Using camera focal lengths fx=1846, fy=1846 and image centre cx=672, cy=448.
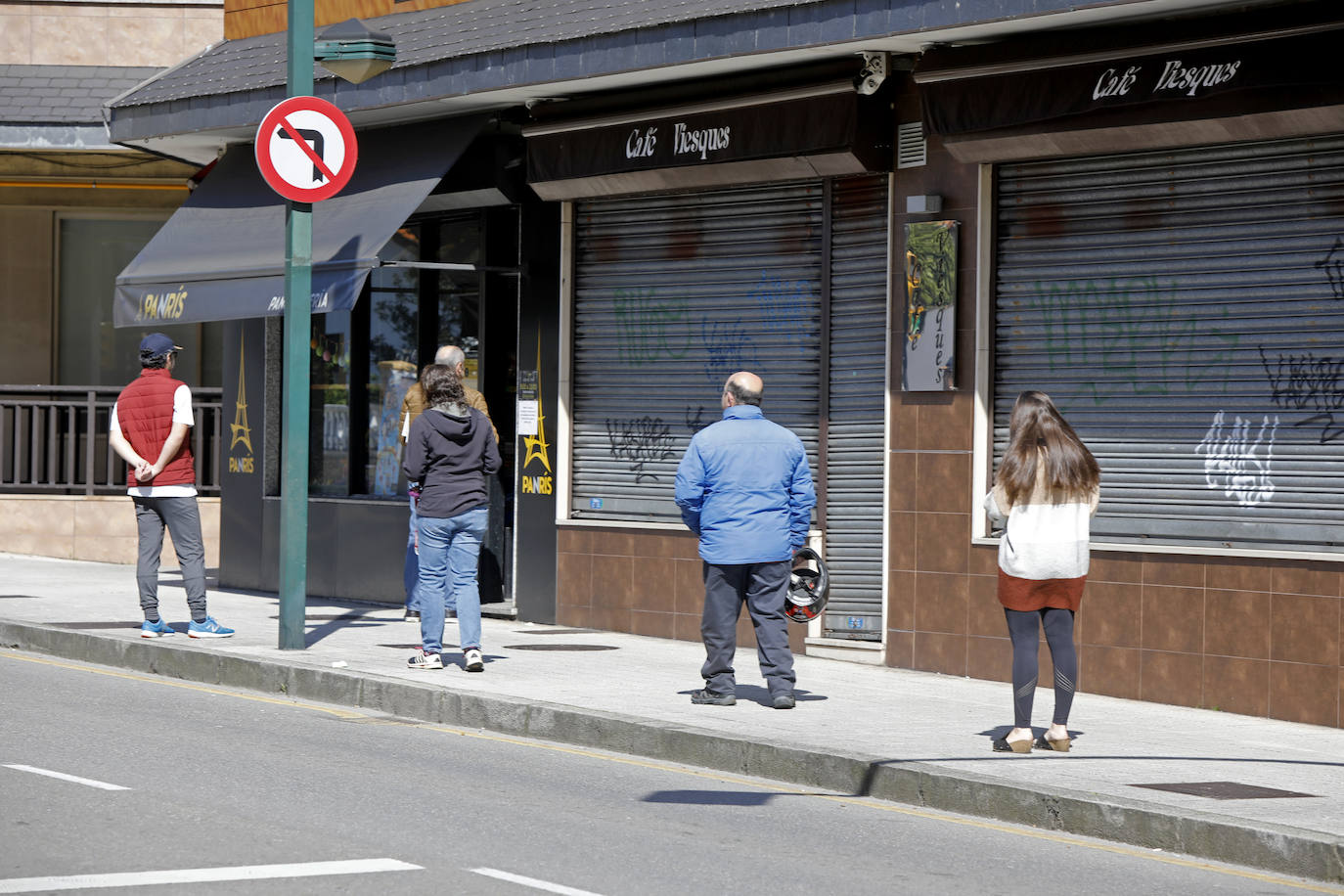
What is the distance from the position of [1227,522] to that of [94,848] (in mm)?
6436

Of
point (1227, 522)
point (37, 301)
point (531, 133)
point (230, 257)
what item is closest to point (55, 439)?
point (37, 301)

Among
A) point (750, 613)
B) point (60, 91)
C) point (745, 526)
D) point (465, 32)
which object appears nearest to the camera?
point (745, 526)

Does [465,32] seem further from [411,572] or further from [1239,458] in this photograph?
[1239,458]

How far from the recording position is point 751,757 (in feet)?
27.7

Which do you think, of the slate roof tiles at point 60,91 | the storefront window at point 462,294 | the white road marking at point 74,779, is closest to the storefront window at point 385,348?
the storefront window at point 462,294

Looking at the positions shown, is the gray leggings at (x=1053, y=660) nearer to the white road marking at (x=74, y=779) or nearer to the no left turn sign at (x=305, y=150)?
the white road marking at (x=74, y=779)

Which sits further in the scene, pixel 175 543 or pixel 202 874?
pixel 175 543

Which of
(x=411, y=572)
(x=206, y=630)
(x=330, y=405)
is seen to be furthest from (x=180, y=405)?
(x=330, y=405)

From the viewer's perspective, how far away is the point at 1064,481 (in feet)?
27.4

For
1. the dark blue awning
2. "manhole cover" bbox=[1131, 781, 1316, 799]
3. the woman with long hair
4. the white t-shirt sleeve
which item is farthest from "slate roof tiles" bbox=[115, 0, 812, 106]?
"manhole cover" bbox=[1131, 781, 1316, 799]

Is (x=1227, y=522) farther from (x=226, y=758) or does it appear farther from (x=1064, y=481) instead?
(x=226, y=758)

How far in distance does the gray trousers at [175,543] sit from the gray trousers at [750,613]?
3.97 meters

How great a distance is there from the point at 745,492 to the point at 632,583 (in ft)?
12.0

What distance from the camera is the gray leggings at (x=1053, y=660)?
8.42 metres
